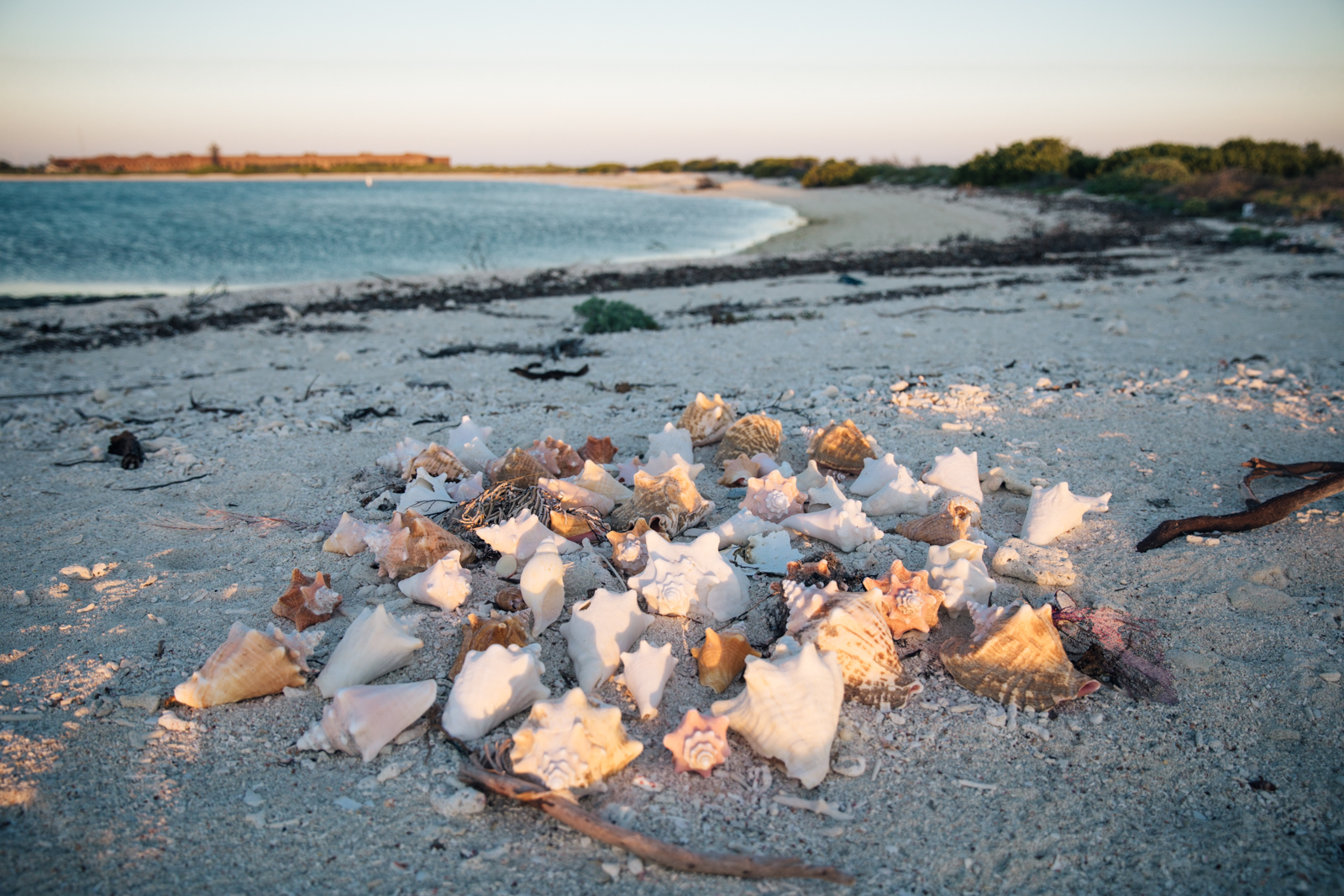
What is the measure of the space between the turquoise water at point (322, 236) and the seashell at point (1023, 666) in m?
11.2

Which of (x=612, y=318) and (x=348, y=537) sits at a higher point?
(x=612, y=318)

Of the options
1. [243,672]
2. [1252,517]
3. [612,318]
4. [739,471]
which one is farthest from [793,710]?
[612,318]

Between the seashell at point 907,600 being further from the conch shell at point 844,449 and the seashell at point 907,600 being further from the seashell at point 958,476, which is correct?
the conch shell at point 844,449

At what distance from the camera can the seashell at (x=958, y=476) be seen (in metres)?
3.06

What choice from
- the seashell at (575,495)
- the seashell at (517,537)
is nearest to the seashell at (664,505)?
the seashell at (575,495)

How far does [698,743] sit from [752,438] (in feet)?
6.24

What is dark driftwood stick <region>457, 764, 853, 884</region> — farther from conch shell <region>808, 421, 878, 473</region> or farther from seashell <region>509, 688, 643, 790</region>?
conch shell <region>808, 421, 878, 473</region>

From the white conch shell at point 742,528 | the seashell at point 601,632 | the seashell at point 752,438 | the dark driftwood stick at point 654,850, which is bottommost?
the dark driftwood stick at point 654,850

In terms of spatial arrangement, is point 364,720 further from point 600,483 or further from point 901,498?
point 901,498

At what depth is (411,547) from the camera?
2533 mm

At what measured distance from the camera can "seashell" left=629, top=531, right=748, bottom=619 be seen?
7.59ft

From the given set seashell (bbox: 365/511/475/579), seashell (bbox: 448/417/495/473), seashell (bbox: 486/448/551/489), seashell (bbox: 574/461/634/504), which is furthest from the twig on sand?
seashell (bbox: 448/417/495/473)

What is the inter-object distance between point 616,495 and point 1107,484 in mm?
2216

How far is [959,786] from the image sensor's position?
1796 millimetres
